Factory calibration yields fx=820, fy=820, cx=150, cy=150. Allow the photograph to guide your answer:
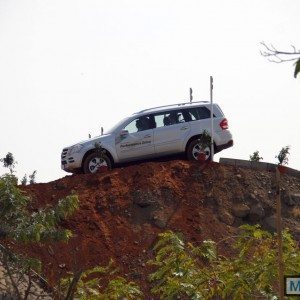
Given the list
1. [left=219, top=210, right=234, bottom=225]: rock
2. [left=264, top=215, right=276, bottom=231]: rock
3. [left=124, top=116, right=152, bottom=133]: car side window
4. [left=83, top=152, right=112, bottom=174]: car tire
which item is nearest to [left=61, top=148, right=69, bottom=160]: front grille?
[left=83, top=152, right=112, bottom=174]: car tire

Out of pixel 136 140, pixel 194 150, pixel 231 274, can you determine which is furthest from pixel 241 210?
pixel 231 274

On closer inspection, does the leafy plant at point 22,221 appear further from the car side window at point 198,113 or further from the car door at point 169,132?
the car side window at point 198,113

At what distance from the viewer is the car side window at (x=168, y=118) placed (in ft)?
82.7

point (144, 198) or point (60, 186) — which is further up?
point (60, 186)

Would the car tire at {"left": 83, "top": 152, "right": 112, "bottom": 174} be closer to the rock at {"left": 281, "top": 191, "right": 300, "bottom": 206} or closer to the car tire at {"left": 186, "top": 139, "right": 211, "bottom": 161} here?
the car tire at {"left": 186, "top": 139, "right": 211, "bottom": 161}

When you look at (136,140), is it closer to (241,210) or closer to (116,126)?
(116,126)

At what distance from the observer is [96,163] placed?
25.2 meters

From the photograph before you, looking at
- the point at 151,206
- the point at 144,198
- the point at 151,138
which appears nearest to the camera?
the point at 151,206

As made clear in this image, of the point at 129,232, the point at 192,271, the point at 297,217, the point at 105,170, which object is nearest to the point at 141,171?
the point at 105,170

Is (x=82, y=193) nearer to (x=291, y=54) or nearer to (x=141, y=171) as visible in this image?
(x=141, y=171)

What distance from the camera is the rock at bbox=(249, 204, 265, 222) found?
80.7 feet

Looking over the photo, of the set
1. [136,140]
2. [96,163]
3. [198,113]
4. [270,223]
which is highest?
[198,113]

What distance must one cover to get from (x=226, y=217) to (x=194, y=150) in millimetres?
2560

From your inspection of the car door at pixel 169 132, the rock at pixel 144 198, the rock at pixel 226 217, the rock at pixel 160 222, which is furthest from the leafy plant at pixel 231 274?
the car door at pixel 169 132
